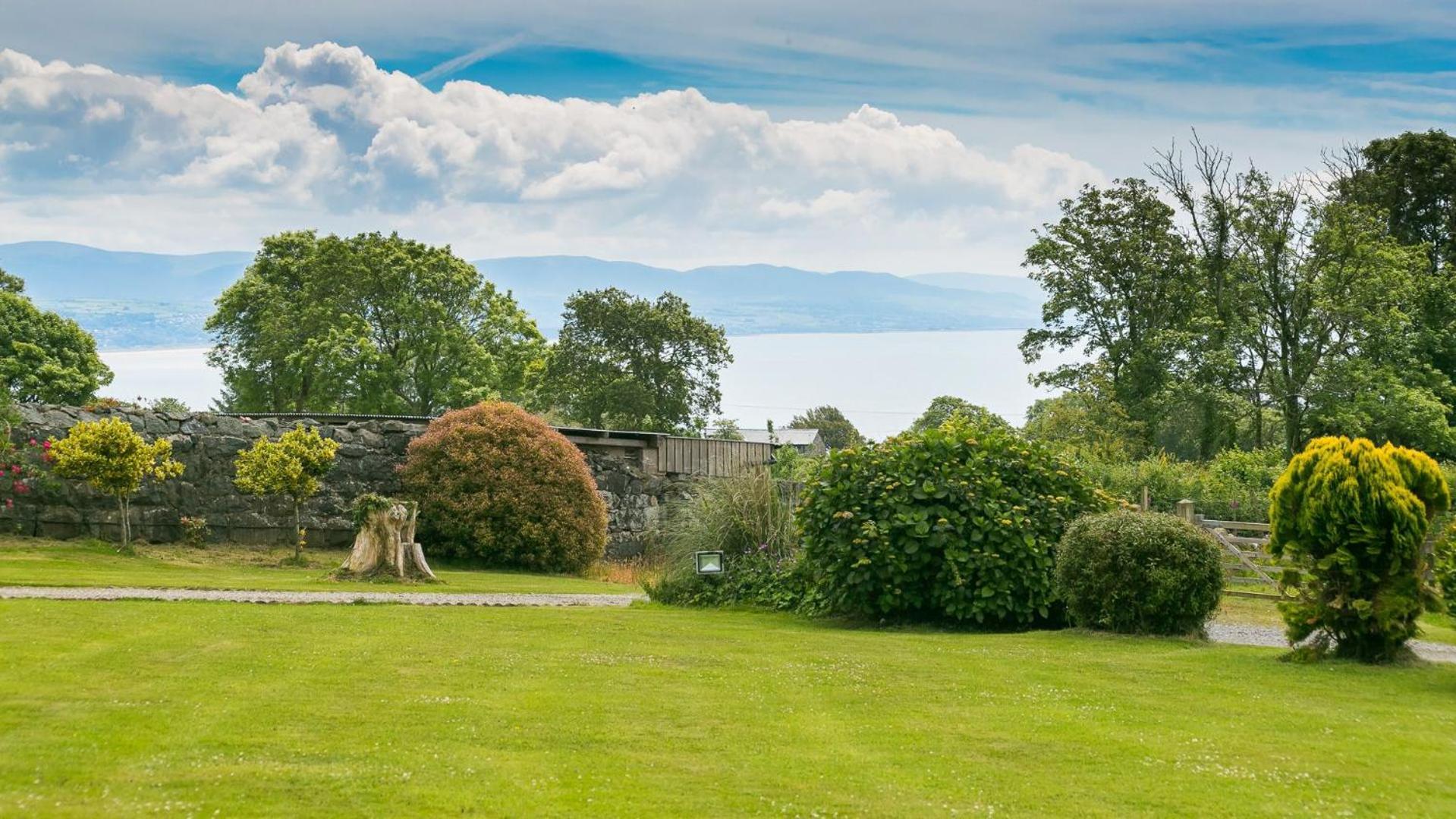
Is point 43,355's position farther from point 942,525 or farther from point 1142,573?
point 1142,573

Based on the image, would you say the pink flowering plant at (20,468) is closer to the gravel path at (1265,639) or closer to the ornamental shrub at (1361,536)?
the gravel path at (1265,639)

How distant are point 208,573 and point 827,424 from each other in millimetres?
81020

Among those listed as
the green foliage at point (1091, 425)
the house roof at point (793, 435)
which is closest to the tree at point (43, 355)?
the green foliage at point (1091, 425)

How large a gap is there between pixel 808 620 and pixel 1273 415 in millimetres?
34540

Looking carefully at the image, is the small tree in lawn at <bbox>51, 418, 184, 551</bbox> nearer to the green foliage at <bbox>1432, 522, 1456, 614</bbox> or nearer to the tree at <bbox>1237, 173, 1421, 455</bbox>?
the green foliage at <bbox>1432, 522, 1456, 614</bbox>

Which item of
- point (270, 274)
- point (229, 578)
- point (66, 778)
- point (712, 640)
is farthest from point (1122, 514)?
point (270, 274)

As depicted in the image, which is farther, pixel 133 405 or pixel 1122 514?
pixel 133 405

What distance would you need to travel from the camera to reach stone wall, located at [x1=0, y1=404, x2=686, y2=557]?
75.8 ft

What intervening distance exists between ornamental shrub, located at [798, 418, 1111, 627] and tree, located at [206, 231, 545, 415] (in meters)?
35.6

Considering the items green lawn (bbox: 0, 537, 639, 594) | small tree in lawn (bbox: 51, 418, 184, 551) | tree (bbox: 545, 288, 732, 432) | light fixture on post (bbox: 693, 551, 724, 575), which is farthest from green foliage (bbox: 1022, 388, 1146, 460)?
small tree in lawn (bbox: 51, 418, 184, 551)

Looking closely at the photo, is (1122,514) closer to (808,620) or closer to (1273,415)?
(808,620)

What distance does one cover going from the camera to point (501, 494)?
24.2m

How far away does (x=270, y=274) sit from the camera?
54.1 meters

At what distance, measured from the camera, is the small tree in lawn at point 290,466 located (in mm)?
22531
